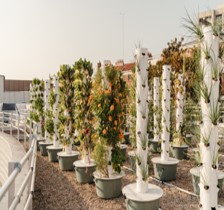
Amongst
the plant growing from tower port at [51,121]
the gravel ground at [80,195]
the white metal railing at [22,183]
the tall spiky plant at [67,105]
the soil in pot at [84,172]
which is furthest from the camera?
the plant growing from tower port at [51,121]

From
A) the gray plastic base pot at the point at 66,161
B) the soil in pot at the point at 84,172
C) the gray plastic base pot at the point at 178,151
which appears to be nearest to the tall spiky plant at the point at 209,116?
the soil in pot at the point at 84,172

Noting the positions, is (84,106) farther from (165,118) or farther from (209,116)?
(209,116)

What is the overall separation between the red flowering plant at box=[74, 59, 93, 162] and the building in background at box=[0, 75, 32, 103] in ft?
80.5

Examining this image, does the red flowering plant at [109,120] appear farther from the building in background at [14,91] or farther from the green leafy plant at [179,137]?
the building in background at [14,91]

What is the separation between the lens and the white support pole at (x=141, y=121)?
4840mm

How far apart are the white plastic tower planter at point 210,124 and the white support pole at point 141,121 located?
1664mm

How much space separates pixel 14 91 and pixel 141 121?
98.5 ft

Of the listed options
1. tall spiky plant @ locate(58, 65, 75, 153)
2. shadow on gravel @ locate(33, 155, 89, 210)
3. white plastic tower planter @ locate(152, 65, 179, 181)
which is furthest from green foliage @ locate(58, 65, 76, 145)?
white plastic tower planter @ locate(152, 65, 179, 181)

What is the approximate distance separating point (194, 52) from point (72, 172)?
5371 mm

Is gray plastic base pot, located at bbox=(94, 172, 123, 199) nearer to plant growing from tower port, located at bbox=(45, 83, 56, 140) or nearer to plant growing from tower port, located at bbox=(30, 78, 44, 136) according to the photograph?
plant growing from tower port, located at bbox=(45, 83, 56, 140)

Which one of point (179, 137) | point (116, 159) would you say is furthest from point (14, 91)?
point (116, 159)

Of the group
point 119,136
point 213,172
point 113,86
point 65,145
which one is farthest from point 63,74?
point 213,172

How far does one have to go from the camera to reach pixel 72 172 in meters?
7.75

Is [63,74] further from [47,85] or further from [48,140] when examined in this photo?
[48,140]
